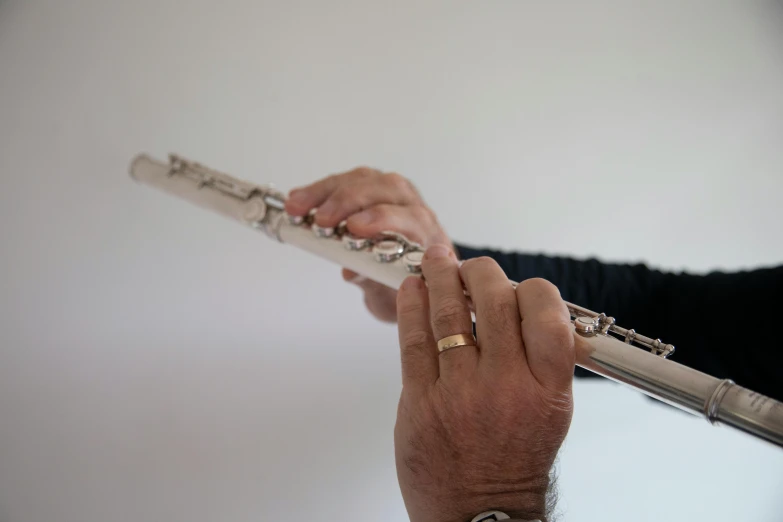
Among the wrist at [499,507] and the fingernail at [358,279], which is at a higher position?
the fingernail at [358,279]

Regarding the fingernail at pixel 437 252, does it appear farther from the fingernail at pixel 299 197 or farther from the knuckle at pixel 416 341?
the fingernail at pixel 299 197

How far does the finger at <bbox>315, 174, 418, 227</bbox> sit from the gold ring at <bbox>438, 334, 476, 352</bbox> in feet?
1.13

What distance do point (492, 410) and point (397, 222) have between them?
39 centimetres

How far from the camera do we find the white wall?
908mm

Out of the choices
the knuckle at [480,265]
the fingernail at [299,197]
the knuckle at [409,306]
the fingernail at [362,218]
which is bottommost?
the knuckle at [409,306]

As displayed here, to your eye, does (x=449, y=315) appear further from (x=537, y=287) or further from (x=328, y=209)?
(x=328, y=209)

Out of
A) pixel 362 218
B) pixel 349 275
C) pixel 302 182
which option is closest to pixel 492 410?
pixel 362 218

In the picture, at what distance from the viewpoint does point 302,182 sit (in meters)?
1.08

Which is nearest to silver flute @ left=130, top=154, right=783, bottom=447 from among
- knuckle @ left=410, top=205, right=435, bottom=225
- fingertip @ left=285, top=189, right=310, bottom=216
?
fingertip @ left=285, top=189, right=310, bottom=216

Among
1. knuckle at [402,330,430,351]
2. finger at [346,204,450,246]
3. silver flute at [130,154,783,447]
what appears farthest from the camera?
finger at [346,204,450,246]

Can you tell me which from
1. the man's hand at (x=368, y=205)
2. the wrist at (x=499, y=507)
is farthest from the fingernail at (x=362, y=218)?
the wrist at (x=499, y=507)

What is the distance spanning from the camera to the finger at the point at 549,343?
413mm

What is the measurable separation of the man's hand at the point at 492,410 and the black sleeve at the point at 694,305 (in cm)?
41

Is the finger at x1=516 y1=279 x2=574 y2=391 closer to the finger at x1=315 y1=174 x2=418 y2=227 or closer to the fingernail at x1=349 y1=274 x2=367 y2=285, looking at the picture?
the finger at x1=315 y1=174 x2=418 y2=227
